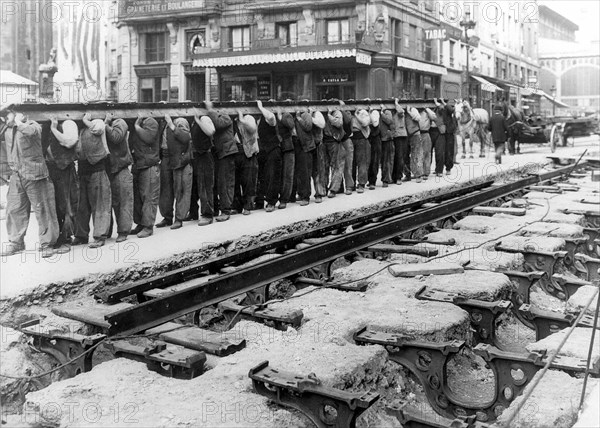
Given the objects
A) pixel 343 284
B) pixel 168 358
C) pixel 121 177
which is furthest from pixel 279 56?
pixel 168 358

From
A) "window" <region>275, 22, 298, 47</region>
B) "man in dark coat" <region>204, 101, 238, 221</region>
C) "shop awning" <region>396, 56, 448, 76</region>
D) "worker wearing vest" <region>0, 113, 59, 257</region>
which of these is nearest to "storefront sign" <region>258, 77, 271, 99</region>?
"window" <region>275, 22, 298, 47</region>

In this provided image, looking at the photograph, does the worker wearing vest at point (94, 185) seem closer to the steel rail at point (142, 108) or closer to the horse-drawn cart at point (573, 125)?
the steel rail at point (142, 108)

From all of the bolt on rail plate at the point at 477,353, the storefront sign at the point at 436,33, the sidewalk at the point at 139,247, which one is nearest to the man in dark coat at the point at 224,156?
the sidewalk at the point at 139,247

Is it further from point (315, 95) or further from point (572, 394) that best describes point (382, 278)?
point (315, 95)

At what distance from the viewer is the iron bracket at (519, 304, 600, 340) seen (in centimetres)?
430


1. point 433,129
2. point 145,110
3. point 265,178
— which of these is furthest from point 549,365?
point 433,129

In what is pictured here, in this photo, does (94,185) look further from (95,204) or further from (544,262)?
(544,262)

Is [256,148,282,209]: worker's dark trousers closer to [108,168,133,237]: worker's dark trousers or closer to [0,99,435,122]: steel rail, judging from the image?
[0,99,435,122]: steel rail

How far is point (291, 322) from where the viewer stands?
4.19m

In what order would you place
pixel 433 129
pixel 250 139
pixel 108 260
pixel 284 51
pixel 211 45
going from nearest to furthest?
pixel 108 260 → pixel 250 139 → pixel 433 129 → pixel 284 51 → pixel 211 45

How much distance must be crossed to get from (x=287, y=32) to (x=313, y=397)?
2835 cm

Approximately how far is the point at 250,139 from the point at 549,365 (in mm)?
6627

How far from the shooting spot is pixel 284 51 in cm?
2652

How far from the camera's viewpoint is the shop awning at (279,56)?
24938 millimetres
